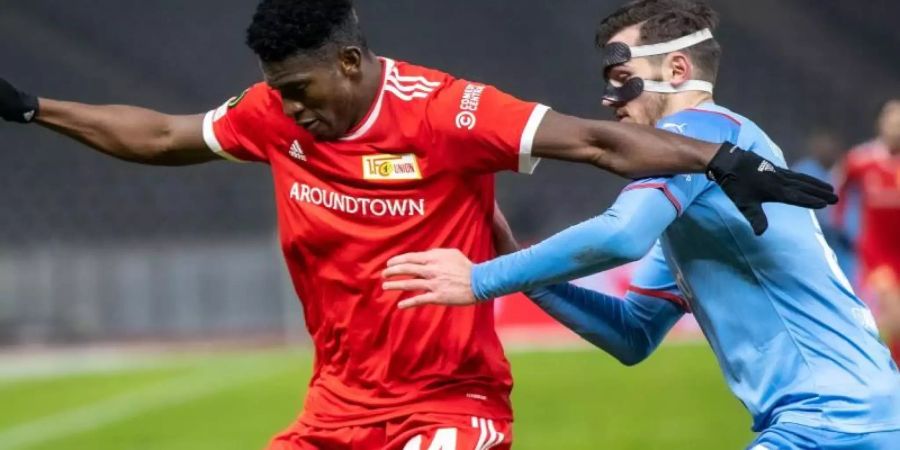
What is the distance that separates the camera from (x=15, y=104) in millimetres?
5812

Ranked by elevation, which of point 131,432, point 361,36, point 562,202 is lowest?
point 131,432

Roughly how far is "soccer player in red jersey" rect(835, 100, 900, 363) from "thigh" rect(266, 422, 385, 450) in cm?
650

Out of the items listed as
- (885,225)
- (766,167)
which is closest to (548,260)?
(766,167)

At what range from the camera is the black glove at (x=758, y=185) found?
4855mm

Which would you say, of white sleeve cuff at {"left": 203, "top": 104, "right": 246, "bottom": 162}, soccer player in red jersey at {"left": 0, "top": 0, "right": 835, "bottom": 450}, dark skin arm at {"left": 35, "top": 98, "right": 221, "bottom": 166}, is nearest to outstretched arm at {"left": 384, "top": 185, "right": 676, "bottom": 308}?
soccer player in red jersey at {"left": 0, "top": 0, "right": 835, "bottom": 450}

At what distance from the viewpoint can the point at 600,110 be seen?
23984 mm

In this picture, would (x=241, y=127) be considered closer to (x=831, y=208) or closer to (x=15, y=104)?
(x=15, y=104)

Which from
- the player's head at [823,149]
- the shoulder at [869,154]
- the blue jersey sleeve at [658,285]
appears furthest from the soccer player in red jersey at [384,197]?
the player's head at [823,149]

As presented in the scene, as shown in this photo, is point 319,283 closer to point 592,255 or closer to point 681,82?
point 592,255

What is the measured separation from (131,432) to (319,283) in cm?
826

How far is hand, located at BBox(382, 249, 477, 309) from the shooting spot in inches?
194

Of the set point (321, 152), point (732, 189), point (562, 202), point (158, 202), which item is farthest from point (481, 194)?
point (158, 202)

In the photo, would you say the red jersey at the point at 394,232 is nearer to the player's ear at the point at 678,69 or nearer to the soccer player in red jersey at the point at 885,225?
the player's ear at the point at 678,69

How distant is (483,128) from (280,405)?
951 centimetres
